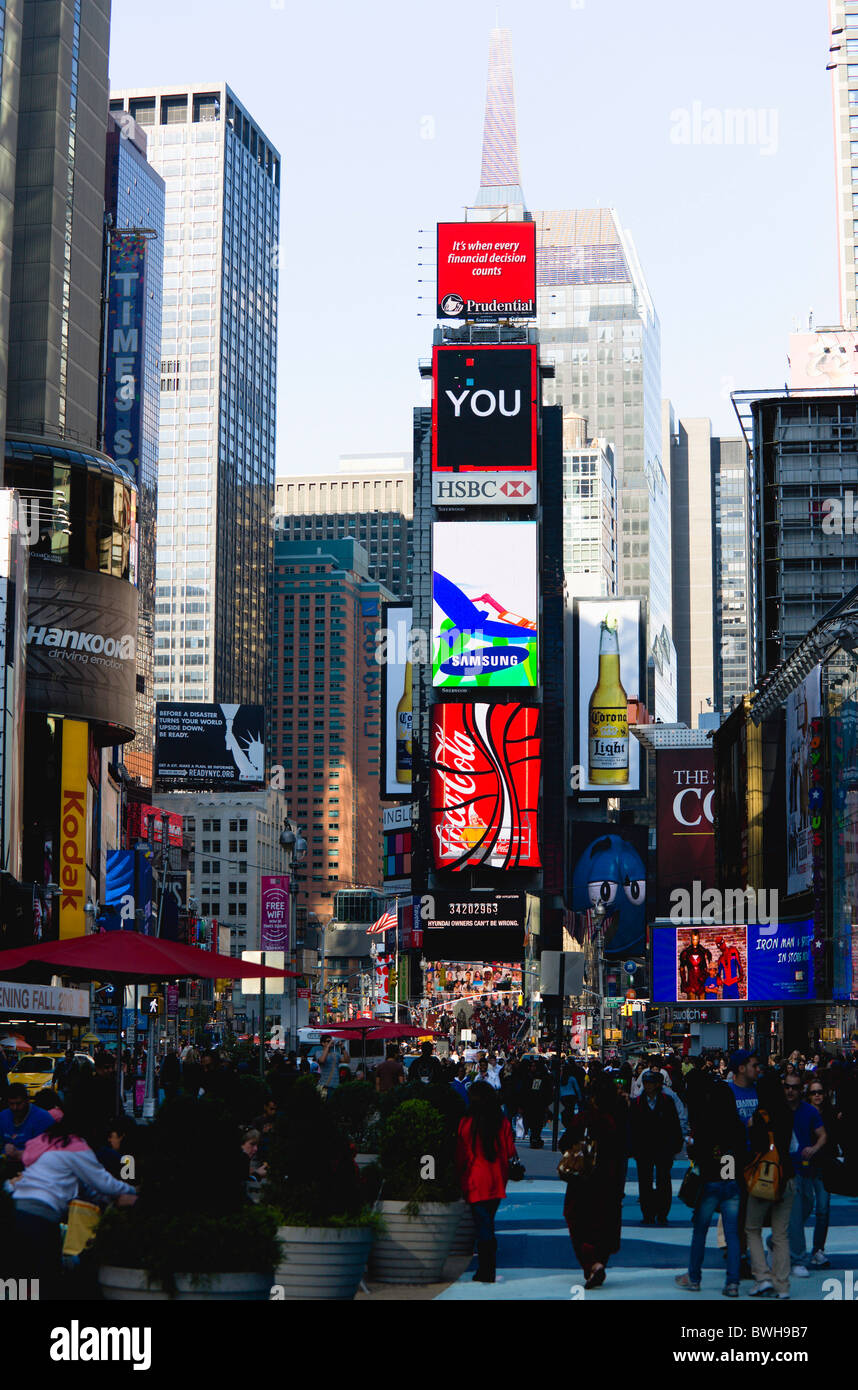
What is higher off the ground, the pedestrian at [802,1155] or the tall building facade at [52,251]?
the tall building facade at [52,251]

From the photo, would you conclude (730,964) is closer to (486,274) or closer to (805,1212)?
(805,1212)

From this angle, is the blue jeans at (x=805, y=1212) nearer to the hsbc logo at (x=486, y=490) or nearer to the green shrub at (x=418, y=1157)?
the green shrub at (x=418, y=1157)

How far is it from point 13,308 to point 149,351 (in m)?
74.7

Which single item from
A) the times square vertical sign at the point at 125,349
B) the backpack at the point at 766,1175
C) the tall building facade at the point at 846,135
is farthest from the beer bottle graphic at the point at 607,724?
the backpack at the point at 766,1175

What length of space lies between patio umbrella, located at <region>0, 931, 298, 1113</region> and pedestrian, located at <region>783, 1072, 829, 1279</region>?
22.8 ft

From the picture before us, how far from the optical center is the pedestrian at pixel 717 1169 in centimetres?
1461

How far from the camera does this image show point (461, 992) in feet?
478

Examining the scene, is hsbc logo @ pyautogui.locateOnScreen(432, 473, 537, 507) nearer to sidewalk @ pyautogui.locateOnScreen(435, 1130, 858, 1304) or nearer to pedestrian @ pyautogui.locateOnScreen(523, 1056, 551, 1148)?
pedestrian @ pyautogui.locateOnScreen(523, 1056, 551, 1148)

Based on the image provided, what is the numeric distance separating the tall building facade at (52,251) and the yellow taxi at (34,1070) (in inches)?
2338

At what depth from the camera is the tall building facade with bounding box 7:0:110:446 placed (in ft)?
304

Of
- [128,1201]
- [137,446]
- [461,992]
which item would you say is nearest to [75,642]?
[128,1201]

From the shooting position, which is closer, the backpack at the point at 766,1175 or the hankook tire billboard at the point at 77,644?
the backpack at the point at 766,1175
